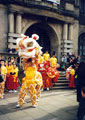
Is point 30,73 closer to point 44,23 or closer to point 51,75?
point 51,75

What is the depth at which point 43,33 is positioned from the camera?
1612 centimetres

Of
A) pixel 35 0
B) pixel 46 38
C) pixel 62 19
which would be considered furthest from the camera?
pixel 46 38

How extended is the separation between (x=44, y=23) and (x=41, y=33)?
4.72 feet

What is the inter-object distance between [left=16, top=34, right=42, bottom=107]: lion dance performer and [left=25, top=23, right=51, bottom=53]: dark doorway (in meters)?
9.84

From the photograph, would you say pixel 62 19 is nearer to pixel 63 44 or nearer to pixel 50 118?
pixel 63 44

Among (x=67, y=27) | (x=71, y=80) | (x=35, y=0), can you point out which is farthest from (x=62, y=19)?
(x=71, y=80)

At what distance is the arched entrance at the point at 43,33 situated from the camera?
601 inches

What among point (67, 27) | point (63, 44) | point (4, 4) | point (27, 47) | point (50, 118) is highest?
point (4, 4)

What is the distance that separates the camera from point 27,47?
5.37 m

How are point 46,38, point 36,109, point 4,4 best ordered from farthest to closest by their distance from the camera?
point 46,38 → point 4,4 → point 36,109

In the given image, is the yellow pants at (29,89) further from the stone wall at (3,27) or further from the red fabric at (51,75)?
the stone wall at (3,27)

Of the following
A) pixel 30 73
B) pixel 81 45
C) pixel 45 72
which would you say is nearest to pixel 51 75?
pixel 45 72

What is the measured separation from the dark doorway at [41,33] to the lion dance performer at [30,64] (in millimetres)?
A: 9842

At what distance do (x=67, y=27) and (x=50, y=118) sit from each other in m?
12.5
